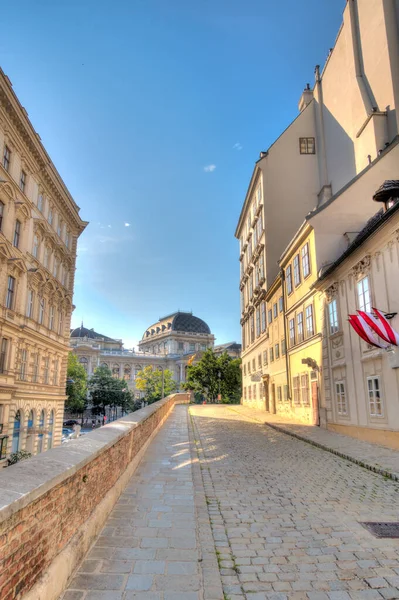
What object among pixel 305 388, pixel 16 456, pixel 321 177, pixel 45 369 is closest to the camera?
pixel 305 388

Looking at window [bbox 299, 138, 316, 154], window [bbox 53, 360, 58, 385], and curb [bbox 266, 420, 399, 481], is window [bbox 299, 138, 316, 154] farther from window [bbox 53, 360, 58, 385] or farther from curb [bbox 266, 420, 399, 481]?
window [bbox 53, 360, 58, 385]

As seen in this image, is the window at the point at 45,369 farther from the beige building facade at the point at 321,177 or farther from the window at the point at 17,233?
the beige building facade at the point at 321,177

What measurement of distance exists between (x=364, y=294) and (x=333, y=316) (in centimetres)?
318

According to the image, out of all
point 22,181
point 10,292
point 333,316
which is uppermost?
point 22,181

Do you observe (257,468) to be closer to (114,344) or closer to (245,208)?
(245,208)


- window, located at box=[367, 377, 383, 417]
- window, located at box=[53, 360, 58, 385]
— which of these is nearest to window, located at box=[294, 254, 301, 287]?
window, located at box=[367, 377, 383, 417]

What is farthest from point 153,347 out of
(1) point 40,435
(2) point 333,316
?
(2) point 333,316

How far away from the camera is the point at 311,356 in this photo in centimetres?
2105

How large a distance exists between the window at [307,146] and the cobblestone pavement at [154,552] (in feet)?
95.5

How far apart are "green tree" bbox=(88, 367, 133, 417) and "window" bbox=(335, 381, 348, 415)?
6884cm

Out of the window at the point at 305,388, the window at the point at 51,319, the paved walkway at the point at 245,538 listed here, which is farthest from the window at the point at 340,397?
the window at the point at 51,319

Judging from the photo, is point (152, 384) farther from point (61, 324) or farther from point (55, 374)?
point (55, 374)

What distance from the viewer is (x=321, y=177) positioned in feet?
102

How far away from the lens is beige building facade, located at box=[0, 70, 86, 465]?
74.2 ft
